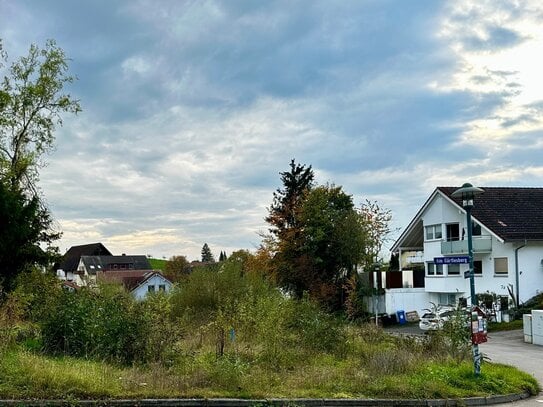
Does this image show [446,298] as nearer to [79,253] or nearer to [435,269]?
[435,269]

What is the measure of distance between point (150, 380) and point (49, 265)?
19416 mm

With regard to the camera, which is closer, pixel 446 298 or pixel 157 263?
pixel 446 298

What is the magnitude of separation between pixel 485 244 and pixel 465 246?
224cm

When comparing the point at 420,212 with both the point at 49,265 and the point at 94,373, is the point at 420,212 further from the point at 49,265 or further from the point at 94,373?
the point at 94,373

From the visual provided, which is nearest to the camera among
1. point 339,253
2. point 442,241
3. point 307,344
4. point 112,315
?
point 112,315

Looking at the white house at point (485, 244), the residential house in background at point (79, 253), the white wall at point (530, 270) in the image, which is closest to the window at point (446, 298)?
the white house at point (485, 244)

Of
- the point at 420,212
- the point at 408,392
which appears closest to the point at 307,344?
the point at 408,392

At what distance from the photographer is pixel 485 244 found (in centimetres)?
3956

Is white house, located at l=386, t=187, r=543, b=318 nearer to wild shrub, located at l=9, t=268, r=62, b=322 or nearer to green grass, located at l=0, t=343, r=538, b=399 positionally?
green grass, located at l=0, t=343, r=538, b=399

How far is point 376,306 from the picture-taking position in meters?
46.4

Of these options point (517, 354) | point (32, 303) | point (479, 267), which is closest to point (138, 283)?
point (479, 267)

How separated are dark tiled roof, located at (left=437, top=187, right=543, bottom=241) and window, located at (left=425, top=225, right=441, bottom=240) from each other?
3.36 meters

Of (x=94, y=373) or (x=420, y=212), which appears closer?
(x=94, y=373)

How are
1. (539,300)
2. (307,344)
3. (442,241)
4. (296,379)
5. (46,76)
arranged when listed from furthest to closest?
(442,241) < (539,300) < (46,76) < (307,344) < (296,379)
